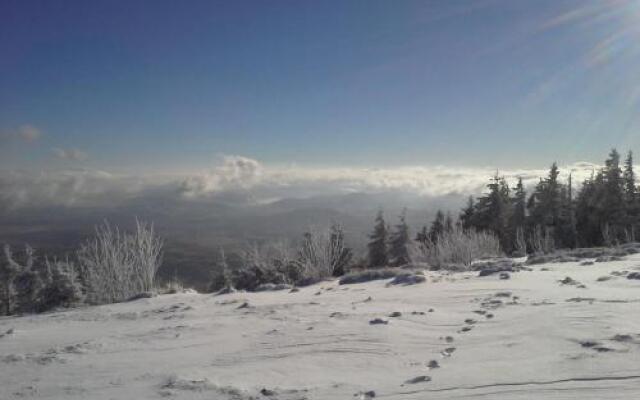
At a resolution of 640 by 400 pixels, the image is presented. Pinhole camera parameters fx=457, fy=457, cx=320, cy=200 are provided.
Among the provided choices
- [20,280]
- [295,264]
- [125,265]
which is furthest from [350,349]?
[20,280]

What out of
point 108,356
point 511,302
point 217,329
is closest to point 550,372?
point 511,302

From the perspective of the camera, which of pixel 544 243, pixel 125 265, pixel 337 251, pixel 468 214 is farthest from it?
pixel 468 214

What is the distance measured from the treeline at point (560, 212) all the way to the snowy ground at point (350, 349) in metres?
28.2

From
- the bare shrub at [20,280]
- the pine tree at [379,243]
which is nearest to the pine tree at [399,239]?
the pine tree at [379,243]

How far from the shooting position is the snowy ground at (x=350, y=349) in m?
3.44

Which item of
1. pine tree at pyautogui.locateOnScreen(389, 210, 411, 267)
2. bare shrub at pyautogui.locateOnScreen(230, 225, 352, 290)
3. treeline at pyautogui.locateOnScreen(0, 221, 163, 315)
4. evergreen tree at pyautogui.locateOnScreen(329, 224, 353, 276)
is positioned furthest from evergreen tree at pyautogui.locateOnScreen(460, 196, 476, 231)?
treeline at pyautogui.locateOnScreen(0, 221, 163, 315)

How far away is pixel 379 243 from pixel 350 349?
38.4m

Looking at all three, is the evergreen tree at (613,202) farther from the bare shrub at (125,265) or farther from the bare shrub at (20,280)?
the bare shrub at (20,280)

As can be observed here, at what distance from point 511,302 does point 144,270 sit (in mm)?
12089

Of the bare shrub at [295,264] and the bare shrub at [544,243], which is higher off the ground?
the bare shrub at [295,264]

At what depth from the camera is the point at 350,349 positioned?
14.9 ft

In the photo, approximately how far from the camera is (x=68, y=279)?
66.0 feet

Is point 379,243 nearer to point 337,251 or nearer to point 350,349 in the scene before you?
point 337,251

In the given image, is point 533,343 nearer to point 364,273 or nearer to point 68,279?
point 364,273
